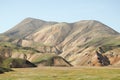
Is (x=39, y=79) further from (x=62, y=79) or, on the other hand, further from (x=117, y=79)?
(x=117, y=79)

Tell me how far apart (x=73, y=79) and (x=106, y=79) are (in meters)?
8.13

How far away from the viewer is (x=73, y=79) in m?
74.5

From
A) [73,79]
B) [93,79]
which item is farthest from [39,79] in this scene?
[93,79]

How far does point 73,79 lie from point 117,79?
1067 centimetres

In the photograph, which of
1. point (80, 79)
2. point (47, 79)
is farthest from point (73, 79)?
point (47, 79)

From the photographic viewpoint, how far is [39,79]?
74.9 metres

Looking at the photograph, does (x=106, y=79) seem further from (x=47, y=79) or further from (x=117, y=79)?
(x=47, y=79)

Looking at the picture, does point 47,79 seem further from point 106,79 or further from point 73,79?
point 106,79

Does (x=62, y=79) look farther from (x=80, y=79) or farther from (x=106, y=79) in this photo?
(x=106, y=79)

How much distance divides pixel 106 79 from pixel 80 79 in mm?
6309

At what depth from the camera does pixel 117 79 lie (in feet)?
236

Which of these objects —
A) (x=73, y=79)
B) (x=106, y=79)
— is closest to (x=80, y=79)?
(x=73, y=79)

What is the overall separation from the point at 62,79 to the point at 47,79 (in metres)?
3.69

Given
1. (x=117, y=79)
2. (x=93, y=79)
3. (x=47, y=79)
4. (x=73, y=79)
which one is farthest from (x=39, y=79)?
(x=117, y=79)
